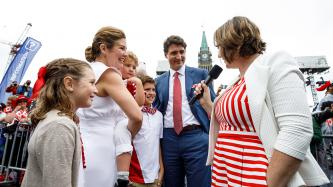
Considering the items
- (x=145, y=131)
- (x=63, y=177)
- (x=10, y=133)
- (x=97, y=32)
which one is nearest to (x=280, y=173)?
(x=63, y=177)

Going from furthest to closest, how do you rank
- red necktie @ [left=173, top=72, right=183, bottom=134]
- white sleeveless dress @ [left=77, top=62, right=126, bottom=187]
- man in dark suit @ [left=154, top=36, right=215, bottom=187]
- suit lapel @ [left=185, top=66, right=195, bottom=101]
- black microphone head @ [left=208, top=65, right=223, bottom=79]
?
suit lapel @ [left=185, top=66, right=195, bottom=101] < red necktie @ [left=173, top=72, right=183, bottom=134] < man in dark suit @ [left=154, top=36, right=215, bottom=187] < black microphone head @ [left=208, top=65, right=223, bottom=79] < white sleeveless dress @ [left=77, top=62, right=126, bottom=187]

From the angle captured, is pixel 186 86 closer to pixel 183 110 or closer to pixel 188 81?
pixel 188 81

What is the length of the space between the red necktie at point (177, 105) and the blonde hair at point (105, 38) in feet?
3.60

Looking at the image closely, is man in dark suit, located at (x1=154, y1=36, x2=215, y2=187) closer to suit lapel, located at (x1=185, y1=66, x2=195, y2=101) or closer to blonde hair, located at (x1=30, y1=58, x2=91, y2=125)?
suit lapel, located at (x1=185, y1=66, x2=195, y2=101)

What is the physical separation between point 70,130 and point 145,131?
1.60m

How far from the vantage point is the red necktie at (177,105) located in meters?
2.73

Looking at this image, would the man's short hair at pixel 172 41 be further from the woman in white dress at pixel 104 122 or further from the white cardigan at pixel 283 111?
the white cardigan at pixel 283 111

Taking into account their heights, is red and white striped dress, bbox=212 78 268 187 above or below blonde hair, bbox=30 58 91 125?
below

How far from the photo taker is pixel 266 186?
119cm

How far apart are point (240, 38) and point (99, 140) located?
1.04 metres

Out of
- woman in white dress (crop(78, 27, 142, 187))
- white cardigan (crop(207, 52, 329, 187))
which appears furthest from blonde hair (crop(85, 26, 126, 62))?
white cardigan (crop(207, 52, 329, 187))

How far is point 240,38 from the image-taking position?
4.70ft

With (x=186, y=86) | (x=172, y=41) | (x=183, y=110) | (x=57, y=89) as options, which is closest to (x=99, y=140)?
(x=57, y=89)

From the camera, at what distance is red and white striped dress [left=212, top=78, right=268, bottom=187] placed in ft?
4.09
